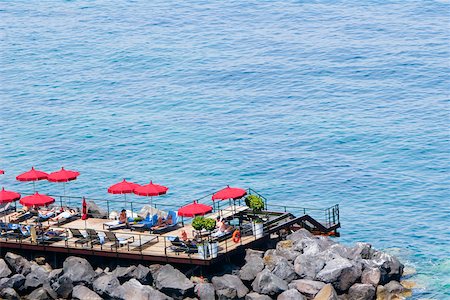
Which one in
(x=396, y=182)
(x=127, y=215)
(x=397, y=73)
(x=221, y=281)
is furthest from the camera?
(x=397, y=73)

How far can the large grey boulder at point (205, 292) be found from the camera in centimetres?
5309

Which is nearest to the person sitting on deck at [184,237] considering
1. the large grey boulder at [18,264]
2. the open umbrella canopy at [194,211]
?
the open umbrella canopy at [194,211]

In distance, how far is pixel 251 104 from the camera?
338 feet

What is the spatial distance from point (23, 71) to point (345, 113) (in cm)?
3841

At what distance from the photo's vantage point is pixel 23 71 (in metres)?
119

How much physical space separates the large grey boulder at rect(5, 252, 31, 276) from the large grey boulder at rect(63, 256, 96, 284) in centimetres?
234

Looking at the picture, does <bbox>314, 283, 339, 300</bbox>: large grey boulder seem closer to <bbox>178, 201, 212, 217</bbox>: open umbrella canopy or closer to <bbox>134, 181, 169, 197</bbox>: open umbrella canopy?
<bbox>178, 201, 212, 217</bbox>: open umbrella canopy

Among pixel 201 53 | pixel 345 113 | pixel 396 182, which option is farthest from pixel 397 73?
pixel 396 182

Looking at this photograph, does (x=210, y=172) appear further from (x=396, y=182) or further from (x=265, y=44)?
(x=265, y=44)

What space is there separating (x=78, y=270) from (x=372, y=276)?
14.6m

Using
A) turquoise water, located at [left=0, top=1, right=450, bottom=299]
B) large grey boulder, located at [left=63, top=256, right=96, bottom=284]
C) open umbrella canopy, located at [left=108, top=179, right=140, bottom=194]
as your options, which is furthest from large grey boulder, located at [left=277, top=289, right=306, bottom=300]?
open umbrella canopy, located at [left=108, top=179, right=140, bottom=194]

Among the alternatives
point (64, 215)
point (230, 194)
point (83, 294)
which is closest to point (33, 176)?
point (64, 215)

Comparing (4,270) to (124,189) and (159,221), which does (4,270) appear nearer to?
(124,189)

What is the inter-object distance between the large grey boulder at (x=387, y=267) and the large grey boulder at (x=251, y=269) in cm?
579
